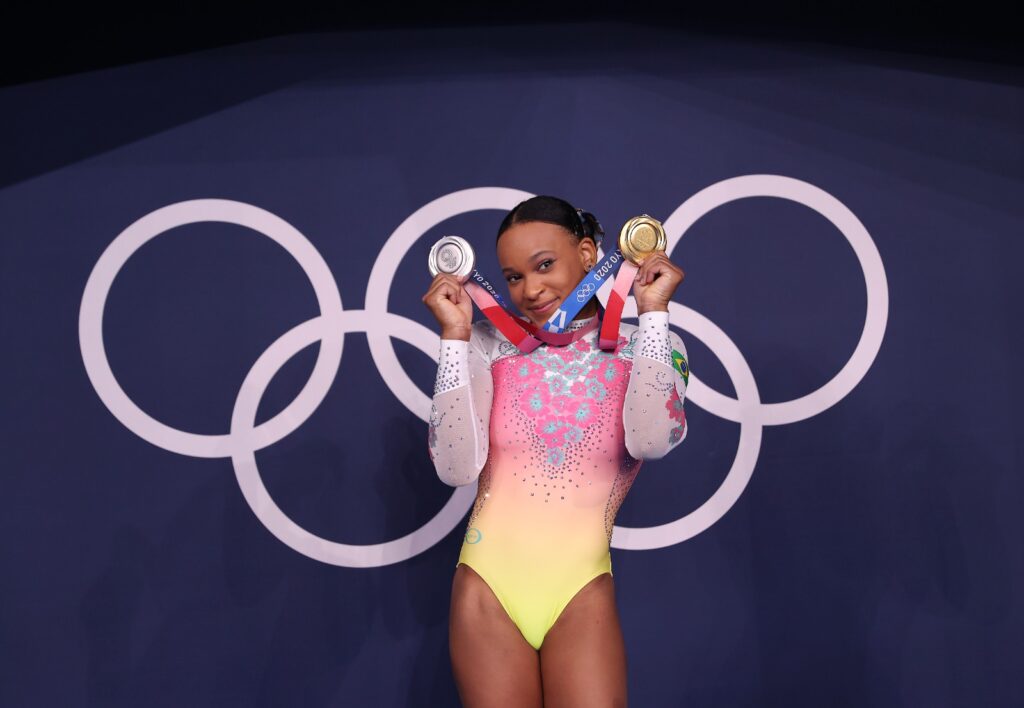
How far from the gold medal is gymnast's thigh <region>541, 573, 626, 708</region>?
2.70 ft

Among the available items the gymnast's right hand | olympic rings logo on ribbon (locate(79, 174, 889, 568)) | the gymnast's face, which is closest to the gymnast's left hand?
the gymnast's face

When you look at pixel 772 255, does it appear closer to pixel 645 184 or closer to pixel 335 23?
pixel 645 184

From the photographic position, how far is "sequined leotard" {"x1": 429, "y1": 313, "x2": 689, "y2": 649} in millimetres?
2158

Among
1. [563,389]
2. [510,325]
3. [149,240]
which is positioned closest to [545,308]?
[510,325]

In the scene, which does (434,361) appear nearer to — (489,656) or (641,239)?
(641,239)

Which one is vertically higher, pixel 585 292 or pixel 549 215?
pixel 549 215

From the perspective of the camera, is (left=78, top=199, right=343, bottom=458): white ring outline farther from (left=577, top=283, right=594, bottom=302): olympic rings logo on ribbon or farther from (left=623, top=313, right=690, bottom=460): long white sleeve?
(left=623, top=313, right=690, bottom=460): long white sleeve

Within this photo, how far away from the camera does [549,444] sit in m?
2.27

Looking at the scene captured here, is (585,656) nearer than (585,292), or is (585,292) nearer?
(585,656)

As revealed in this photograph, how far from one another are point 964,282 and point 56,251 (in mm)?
3351

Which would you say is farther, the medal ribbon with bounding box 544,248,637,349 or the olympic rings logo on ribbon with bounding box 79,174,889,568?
the olympic rings logo on ribbon with bounding box 79,174,889,568

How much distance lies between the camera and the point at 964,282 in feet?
10.7

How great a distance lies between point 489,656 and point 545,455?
50 cm

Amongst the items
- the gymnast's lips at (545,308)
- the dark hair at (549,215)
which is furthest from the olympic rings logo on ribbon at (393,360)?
the gymnast's lips at (545,308)
